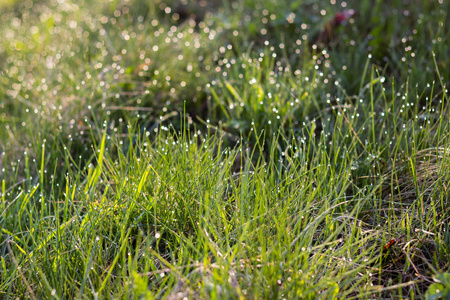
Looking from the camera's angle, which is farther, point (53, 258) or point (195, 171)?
point (195, 171)

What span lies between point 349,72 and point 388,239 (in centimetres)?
142

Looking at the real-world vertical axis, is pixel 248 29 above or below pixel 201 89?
above

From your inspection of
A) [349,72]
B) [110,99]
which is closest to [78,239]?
[110,99]

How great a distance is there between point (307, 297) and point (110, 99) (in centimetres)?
190

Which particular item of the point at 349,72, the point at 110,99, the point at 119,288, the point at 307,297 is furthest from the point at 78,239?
the point at 349,72

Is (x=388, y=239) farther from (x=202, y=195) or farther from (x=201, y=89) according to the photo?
(x=201, y=89)

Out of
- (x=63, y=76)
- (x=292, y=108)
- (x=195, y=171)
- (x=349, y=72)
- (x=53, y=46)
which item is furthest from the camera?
(x=53, y=46)

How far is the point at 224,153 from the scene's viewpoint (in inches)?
82.1

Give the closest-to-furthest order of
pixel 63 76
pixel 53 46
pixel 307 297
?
pixel 307 297, pixel 63 76, pixel 53 46

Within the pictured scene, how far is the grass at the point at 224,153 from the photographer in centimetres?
141

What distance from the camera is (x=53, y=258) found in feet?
5.03

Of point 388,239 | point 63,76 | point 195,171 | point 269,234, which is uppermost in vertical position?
point 63,76

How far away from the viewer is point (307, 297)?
128 cm

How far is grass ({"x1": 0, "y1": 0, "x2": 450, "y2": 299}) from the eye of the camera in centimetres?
141
